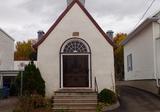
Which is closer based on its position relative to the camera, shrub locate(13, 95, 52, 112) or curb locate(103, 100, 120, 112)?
shrub locate(13, 95, 52, 112)

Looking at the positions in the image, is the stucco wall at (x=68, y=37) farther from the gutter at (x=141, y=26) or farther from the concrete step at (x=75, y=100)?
the gutter at (x=141, y=26)

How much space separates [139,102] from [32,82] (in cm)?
708

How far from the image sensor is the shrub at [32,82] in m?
24.3

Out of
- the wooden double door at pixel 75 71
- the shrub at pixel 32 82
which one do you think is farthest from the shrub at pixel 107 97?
the shrub at pixel 32 82

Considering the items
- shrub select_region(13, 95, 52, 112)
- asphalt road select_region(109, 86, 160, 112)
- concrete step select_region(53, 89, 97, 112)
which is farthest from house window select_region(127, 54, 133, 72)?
shrub select_region(13, 95, 52, 112)

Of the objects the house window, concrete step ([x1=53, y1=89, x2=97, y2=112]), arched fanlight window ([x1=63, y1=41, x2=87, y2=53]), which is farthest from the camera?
the house window

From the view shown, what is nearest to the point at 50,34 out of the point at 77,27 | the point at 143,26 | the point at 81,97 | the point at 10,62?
the point at 77,27

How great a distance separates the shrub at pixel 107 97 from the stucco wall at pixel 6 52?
933 inches

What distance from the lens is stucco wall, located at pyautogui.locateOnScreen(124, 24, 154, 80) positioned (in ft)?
93.5

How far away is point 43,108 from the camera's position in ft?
74.1

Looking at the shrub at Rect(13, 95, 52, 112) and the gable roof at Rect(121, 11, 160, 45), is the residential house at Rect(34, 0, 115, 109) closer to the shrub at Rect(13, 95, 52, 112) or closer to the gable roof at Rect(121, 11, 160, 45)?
the shrub at Rect(13, 95, 52, 112)

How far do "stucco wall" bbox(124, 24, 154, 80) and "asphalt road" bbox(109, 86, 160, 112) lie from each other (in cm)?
192

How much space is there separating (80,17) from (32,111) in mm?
8077

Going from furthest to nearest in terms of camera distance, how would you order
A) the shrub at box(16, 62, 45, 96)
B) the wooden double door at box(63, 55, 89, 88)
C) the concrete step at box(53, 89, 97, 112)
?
1. the wooden double door at box(63, 55, 89, 88)
2. the shrub at box(16, 62, 45, 96)
3. the concrete step at box(53, 89, 97, 112)
